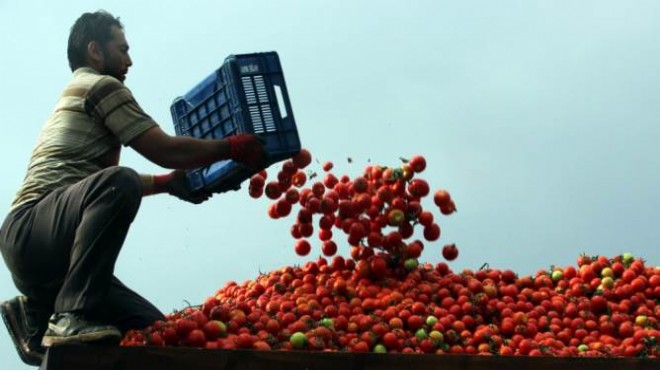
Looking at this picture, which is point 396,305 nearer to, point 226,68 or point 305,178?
point 305,178

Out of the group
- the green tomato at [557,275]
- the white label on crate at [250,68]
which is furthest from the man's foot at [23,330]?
the green tomato at [557,275]

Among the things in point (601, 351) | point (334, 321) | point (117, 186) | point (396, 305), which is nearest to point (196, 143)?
point (117, 186)

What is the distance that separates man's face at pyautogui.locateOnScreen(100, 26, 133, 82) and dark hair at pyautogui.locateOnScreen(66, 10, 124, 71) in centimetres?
4

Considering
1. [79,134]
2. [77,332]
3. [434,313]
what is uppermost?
[79,134]

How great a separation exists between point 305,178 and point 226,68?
150 cm

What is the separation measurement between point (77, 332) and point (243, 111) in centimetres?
187

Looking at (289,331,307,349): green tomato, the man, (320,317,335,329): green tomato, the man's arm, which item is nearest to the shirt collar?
the man

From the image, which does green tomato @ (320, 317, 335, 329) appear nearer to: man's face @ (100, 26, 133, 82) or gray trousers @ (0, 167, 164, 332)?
gray trousers @ (0, 167, 164, 332)

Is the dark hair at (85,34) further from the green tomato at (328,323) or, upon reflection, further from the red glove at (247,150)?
the green tomato at (328,323)

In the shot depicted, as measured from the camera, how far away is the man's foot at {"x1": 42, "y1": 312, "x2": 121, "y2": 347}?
5617mm

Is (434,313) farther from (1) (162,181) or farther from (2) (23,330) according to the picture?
(2) (23,330)

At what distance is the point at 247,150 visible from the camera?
6449 millimetres

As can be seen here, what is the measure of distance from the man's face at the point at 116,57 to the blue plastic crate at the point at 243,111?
0.64 meters

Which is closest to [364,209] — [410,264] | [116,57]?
[410,264]
